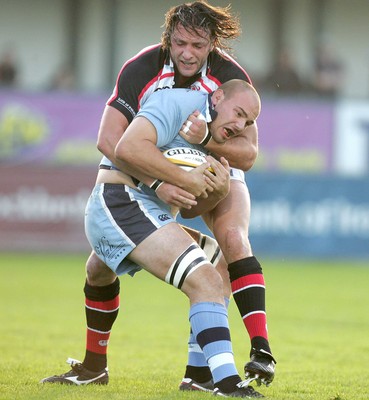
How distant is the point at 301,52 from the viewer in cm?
2316

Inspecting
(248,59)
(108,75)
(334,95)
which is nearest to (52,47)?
(108,75)

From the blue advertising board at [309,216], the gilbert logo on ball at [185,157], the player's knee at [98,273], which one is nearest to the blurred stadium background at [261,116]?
the blue advertising board at [309,216]

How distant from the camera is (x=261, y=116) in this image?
1889cm

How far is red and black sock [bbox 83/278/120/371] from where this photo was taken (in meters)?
6.73

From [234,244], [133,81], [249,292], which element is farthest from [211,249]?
[133,81]

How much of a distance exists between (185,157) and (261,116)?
13.0 meters

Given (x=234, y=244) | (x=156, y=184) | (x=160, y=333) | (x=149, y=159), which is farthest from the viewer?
(x=160, y=333)

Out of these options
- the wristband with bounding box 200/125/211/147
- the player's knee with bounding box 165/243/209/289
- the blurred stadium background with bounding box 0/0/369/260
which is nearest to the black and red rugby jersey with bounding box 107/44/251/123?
the wristband with bounding box 200/125/211/147

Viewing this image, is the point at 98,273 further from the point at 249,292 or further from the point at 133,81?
the point at 133,81

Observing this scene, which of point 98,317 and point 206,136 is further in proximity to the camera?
point 98,317

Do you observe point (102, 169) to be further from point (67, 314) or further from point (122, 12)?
point (122, 12)

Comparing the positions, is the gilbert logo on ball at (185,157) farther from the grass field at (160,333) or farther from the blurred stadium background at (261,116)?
the blurred stadium background at (261,116)

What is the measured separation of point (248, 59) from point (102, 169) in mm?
17058

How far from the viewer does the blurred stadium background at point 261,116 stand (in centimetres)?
1709
